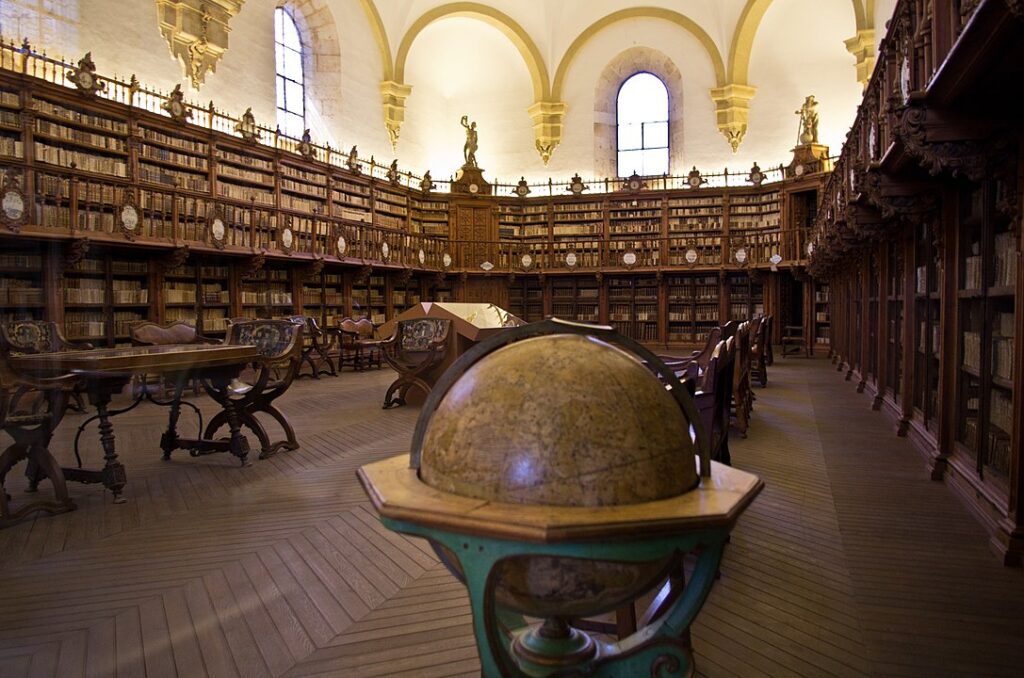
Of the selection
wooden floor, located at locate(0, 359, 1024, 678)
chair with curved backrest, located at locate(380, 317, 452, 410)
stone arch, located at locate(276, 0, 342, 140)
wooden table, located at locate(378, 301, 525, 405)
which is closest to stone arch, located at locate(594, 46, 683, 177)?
stone arch, located at locate(276, 0, 342, 140)

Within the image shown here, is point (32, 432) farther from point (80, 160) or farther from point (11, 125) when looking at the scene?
point (80, 160)

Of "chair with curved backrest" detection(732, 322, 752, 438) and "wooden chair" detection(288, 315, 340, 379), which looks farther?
"wooden chair" detection(288, 315, 340, 379)

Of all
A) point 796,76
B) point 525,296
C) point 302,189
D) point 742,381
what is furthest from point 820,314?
point 302,189

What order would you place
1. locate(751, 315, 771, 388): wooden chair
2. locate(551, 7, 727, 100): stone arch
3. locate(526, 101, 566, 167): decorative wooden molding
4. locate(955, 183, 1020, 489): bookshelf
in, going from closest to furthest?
locate(955, 183, 1020, 489): bookshelf < locate(751, 315, 771, 388): wooden chair < locate(551, 7, 727, 100): stone arch < locate(526, 101, 566, 167): decorative wooden molding

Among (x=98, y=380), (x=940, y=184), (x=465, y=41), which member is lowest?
(x=98, y=380)

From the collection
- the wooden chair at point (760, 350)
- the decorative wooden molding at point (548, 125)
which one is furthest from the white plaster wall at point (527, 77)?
the wooden chair at point (760, 350)

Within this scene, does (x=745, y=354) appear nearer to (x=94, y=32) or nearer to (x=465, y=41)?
(x=94, y=32)

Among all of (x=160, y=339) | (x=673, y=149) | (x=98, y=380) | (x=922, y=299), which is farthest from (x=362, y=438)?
(x=673, y=149)

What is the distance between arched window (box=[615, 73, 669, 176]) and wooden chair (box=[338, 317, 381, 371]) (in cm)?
1047

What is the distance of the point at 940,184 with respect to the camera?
4109 millimetres

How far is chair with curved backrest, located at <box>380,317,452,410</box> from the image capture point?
6.83 m

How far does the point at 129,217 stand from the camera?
7941 mm

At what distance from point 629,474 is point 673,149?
1835 cm

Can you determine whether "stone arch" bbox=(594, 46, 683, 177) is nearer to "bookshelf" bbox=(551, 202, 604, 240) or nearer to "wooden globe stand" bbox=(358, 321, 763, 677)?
"bookshelf" bbox=(551, 202, 604, 240)
